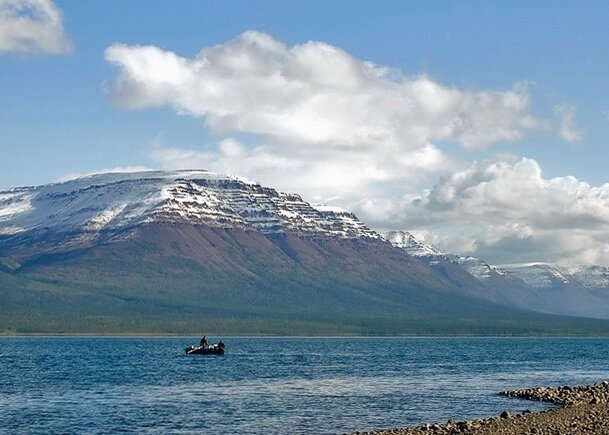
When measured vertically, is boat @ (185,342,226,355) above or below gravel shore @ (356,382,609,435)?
above

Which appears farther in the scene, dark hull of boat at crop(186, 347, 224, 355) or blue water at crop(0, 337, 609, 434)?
dark hull of boat at crop(186, 347, 224, 355)

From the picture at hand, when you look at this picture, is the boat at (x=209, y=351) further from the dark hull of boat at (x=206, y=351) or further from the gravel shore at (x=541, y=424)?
the gravel shore at (x=541, y=424)

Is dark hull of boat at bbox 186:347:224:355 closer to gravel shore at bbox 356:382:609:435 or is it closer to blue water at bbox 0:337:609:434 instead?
blue water at bbox 0:337:609:434

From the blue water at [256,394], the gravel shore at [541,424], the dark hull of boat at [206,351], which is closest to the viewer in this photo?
the gravel shore at [541,424]

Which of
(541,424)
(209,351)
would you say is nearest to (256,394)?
(541,424)

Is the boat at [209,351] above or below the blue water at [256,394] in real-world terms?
above

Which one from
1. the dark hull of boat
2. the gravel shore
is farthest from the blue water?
the dark hull of boat

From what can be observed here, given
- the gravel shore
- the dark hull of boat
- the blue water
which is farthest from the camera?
the dark hull of boat

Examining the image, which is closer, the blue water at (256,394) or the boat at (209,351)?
the blue water at (256,394)

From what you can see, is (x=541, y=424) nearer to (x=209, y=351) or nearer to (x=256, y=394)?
(x=256, y=394)

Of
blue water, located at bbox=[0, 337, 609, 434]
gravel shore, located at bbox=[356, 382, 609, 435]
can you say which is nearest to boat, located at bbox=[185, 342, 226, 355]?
blue water, located at bbox=[0, 337, 609, 434]

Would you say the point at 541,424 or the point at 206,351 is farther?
the point at 206,351

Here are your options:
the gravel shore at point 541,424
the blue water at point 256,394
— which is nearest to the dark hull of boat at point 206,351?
the blue water at point 256,394

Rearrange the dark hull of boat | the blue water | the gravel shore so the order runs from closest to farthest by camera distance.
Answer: the gravel shore, the blue water, the dark hull of boat
